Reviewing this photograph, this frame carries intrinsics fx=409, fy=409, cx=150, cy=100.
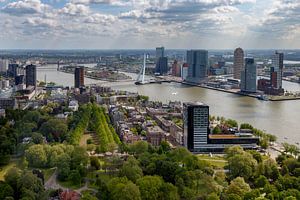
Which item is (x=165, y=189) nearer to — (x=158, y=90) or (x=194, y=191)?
(x=194, y=191)

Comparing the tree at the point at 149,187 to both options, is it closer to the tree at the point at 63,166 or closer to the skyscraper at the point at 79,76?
the tree at the point at 63,166

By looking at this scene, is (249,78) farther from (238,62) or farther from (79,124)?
(79,124)

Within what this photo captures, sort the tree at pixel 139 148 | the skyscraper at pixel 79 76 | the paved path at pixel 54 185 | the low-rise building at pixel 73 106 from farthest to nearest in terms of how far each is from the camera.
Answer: the skyscraper at pixel 79 76, the low-rise building at pixel 73 106, the tree at pixel 139 148, the paved path at pixel 54 185

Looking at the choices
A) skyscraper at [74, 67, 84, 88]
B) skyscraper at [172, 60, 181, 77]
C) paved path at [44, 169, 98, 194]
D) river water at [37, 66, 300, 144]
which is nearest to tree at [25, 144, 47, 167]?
paved path at [44, 169, 98, 194]

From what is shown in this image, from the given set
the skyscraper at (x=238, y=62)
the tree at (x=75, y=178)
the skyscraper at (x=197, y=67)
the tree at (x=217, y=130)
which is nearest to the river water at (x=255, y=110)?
the tree at (x=217, y=130)

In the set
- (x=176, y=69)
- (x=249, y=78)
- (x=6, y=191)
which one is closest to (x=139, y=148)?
(x=6, y=191)

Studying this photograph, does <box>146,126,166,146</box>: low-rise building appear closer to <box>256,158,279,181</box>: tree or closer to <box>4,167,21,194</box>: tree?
<box>256,158,279,181</box>: tree
